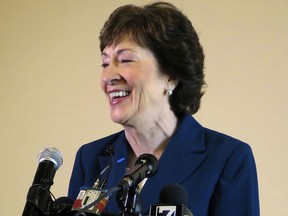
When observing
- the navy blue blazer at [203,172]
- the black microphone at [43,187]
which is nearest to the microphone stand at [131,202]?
the black microphone at [43,187]

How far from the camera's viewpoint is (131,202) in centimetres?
80

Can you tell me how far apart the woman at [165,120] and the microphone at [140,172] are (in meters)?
0.46

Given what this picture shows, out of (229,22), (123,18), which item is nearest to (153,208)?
(123,18)

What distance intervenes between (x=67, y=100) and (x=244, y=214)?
4.74 feet

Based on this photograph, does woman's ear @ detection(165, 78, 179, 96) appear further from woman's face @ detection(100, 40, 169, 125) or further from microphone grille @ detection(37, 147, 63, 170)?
microphone grille @ detection(37, 147, 63, 170)

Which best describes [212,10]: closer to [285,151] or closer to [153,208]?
[285,151]

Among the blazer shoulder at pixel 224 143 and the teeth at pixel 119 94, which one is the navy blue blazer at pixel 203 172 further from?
the teeth at pixel 119 94

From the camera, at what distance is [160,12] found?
1473 mm

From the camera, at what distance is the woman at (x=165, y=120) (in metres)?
1.32

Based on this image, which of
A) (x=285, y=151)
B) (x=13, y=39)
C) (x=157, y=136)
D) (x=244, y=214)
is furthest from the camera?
(x=13, y=39)

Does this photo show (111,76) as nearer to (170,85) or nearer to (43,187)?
(170,85)

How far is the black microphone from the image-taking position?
2.53ft

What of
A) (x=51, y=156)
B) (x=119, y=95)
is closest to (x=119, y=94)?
(x=119, y=95)

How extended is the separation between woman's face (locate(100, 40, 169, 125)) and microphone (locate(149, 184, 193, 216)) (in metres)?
0.53
